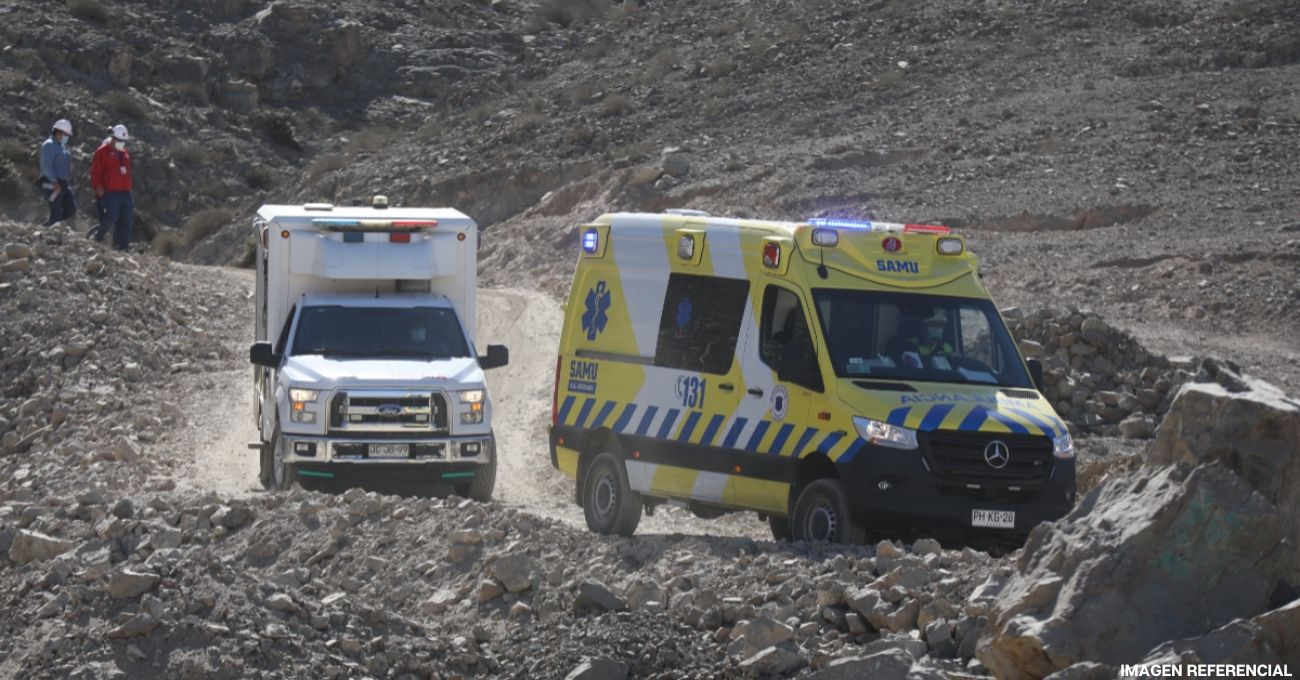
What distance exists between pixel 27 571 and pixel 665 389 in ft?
15.9

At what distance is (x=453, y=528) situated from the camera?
13148mm

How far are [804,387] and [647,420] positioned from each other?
62.8 inches

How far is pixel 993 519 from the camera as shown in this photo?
12.7 m

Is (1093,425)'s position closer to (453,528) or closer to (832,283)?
(832,283)

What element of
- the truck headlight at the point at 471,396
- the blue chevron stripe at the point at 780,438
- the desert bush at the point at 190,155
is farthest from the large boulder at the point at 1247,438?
the desert bush at the point at 190,155

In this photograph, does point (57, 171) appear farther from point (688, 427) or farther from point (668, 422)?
point (688, 427)

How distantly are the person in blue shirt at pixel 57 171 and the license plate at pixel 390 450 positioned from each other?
1202 centimetres

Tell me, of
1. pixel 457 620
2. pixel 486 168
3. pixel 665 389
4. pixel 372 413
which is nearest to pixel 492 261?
pixel 486 168

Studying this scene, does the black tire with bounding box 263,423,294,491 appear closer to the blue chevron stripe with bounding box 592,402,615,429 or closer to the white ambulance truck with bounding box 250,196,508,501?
the white ambulance truck with bounding box 250,196,508,501

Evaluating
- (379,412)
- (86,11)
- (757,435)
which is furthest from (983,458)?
(86,11)

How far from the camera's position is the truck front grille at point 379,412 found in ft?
54.5

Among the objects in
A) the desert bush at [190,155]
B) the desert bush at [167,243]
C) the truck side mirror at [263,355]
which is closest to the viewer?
the truck side mirror at [263,355]

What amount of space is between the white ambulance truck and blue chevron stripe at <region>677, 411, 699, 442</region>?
3490 millimetres

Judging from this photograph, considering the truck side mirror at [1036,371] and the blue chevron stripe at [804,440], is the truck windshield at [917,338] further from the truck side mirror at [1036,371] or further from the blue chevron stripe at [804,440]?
the blue chevron stripe at [804,440]
